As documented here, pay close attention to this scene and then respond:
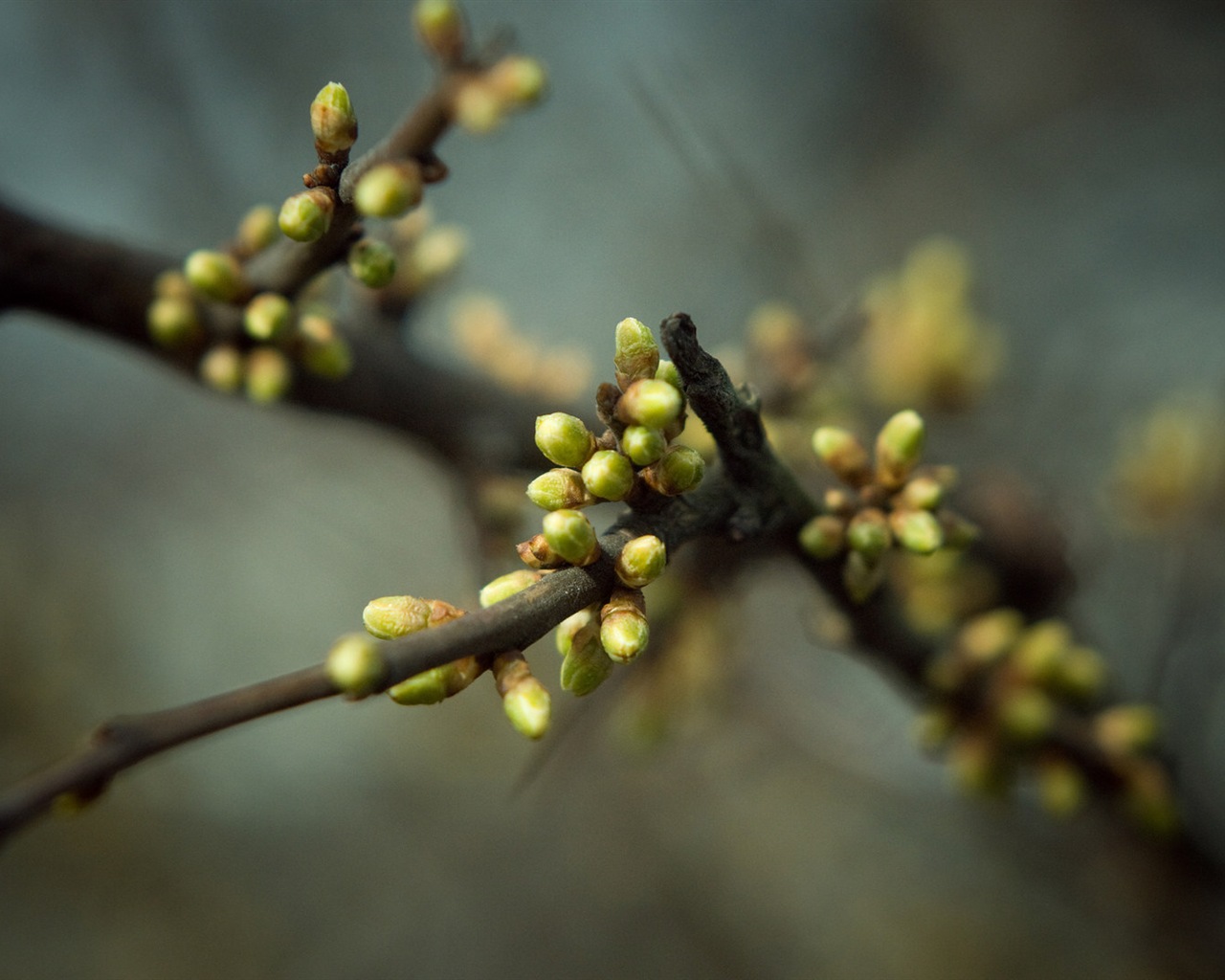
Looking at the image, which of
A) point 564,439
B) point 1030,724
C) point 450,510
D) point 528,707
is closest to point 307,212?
point 564,439

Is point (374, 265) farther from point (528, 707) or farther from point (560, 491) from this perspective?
point (528, 707)

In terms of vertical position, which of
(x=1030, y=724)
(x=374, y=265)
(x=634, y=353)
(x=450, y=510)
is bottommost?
(x=1030, y=724)

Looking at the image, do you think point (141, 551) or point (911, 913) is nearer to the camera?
point (911, 913)

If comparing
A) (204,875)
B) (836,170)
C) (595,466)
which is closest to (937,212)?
(836,170)

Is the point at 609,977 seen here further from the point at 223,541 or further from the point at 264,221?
the point at 264,221

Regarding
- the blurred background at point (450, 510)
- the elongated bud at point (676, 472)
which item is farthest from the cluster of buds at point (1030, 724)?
the blurred background at point (450, 510)

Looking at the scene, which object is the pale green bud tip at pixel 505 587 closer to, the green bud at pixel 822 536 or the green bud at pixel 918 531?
the green bud at pixel 822 536
